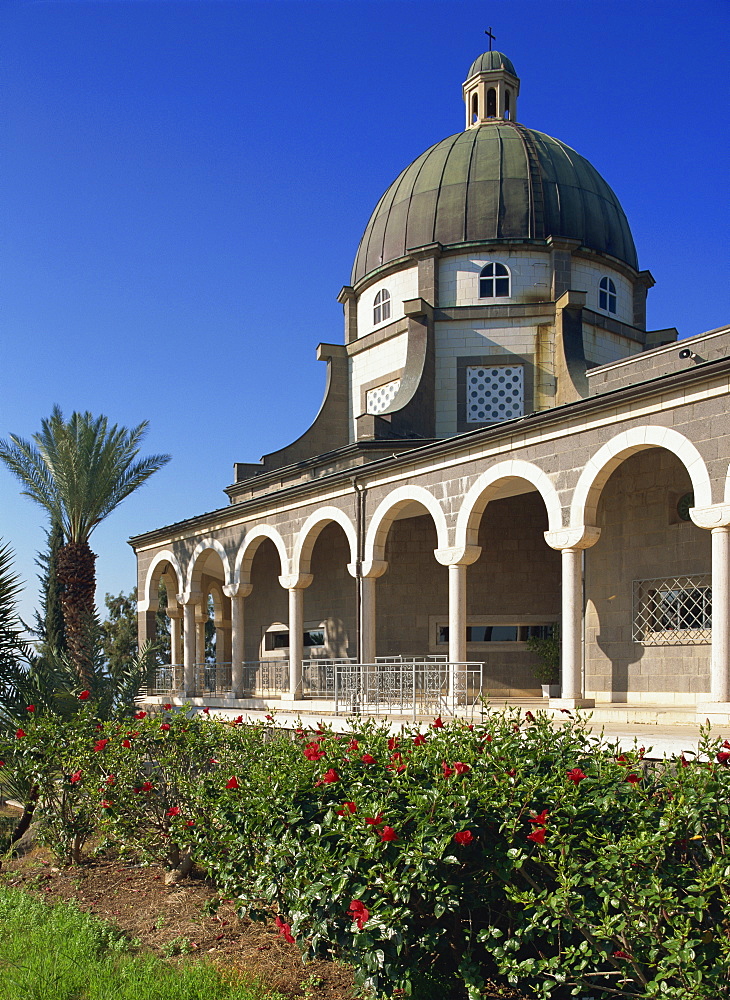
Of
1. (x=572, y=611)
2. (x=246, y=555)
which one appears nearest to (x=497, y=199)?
(x=246, y=555)

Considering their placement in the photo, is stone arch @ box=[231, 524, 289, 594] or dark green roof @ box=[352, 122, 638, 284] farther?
dark green roof @ box=[352, 122, 638, 284]

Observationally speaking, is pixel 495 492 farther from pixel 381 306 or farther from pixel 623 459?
pixel 381 306

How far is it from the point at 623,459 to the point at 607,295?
43.8 ft

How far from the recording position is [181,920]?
6711 mm

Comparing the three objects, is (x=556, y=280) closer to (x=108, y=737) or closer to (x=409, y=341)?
(x=409, y=341)

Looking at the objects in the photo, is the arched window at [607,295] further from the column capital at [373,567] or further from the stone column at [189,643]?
the stone column at [189,643]

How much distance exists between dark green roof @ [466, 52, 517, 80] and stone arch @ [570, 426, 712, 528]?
20046 millimetres

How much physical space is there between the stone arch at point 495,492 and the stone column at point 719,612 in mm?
2665

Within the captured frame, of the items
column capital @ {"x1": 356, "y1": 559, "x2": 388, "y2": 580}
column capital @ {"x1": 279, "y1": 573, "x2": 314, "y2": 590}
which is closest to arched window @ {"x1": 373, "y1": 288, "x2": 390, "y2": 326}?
column capital @ {"x1": 279, "y1": 573, "x2": 314, "y2": 590}

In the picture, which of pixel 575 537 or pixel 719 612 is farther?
pixel 575 537

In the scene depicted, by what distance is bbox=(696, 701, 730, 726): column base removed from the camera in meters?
11.0

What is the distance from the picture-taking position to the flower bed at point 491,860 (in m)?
4.27

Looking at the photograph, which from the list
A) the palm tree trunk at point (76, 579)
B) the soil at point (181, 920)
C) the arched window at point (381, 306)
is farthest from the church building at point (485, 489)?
the soil at point (181, 920)

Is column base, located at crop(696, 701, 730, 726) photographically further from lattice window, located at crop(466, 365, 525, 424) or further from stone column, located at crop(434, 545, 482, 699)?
lattice window, located at crop(466, 365, 525, 424)
